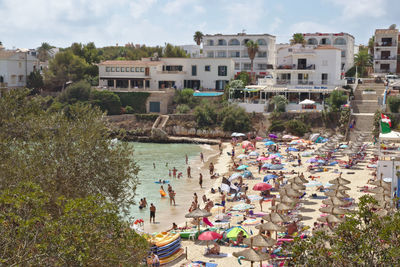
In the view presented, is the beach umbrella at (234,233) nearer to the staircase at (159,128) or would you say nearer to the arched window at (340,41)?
the staircase at (159,128)

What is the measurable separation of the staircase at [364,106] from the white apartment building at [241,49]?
1624cm

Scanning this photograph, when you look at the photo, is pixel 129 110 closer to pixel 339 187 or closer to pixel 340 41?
pixel 340 41

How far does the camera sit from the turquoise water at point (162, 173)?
101 feet

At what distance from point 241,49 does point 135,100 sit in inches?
790

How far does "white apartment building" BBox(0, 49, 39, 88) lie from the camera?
6969 centimetres

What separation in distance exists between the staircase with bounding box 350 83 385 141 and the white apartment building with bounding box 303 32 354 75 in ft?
41.1

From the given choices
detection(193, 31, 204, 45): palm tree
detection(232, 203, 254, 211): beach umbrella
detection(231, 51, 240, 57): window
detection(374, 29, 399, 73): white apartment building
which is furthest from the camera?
detection(193, 31, 204, 45): palm tree

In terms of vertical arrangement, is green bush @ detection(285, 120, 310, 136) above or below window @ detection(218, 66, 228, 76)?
below

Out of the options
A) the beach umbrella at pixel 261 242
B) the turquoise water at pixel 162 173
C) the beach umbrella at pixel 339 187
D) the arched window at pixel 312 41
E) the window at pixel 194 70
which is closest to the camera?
the beach umbrella at pixel 261 242

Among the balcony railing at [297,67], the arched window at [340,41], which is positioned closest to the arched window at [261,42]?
the arched window at [340,41]

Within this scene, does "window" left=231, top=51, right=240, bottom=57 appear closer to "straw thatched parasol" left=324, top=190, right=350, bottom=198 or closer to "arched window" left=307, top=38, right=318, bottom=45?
"arched window" left=307, top=38, right=318, bottom=45

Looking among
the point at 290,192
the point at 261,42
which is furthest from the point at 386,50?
the point at 290,192

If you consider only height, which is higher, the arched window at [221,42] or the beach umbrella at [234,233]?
the arched window at [221,42]

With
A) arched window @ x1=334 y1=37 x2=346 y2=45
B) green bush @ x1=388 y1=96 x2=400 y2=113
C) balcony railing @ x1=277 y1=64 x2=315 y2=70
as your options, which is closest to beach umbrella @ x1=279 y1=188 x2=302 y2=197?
green bush @ x1=388 y1=96 x2=400 y2=113
